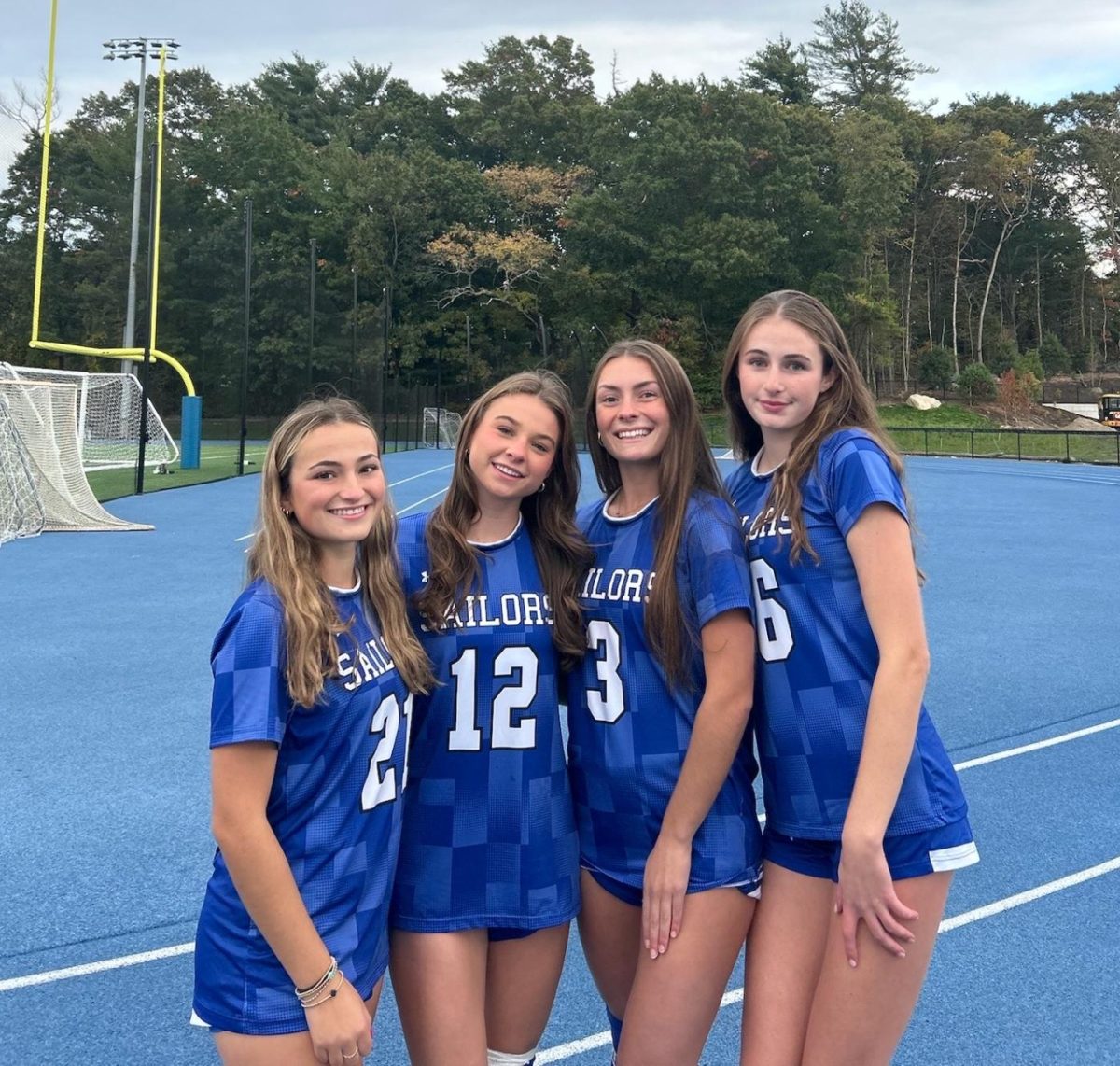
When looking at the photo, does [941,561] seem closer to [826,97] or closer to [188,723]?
[188,723]

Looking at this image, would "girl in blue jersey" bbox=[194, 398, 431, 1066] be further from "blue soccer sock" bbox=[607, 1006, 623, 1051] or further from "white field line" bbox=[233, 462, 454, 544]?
"white field line" bbox=[233, 462, 454, 544]

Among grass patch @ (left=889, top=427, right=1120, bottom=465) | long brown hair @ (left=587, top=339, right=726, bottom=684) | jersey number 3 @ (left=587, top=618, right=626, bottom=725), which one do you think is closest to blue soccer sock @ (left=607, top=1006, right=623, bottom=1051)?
jersey number 3 @ (left=587, top=618, right=626, bottom=725)

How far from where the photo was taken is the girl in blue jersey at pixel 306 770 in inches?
70.8

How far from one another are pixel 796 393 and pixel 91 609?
868cm

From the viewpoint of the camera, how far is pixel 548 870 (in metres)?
2.17

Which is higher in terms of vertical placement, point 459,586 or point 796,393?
point 796,393

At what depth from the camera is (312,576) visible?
2.00m

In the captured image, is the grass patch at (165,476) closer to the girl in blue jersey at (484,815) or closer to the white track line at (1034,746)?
the white track line at (1034,746)

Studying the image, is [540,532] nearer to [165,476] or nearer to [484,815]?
[484,815]

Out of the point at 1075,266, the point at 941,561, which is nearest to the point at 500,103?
the point at 1075,266

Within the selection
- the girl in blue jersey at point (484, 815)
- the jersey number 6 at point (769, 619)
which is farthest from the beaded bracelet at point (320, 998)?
the jersey number 6 at point (769, 619)

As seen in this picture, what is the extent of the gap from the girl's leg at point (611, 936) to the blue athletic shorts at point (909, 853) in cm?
36

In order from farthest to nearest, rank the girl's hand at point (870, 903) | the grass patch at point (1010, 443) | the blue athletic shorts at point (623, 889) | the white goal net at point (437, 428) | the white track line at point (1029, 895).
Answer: the white goal net at point (437, 428), the grass patch at point (1010, 443), the white track line at point (1029, 895), the blue athletic shorts at point (623, 889), the girl's hand at point (870, 903)

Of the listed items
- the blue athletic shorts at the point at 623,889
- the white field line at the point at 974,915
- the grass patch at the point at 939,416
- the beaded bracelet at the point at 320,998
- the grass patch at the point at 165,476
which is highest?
the grass patch at the point at 939,416
